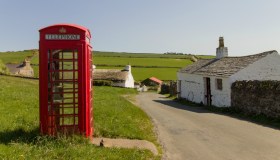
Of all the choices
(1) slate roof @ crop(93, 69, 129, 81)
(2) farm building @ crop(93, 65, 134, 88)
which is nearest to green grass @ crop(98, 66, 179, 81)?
(2) farm building @ crop(93, 65, 134, 88)

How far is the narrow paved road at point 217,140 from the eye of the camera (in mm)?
9627

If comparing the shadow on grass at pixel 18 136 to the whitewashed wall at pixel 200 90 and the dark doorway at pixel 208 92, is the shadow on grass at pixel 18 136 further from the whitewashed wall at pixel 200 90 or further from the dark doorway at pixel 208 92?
the dark doorway at pixel 208 92

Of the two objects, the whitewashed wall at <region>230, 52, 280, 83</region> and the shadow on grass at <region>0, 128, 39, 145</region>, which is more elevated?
the whitewashed wall at <region>230, 52, 280, 83</region>

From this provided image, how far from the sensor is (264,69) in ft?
78.3

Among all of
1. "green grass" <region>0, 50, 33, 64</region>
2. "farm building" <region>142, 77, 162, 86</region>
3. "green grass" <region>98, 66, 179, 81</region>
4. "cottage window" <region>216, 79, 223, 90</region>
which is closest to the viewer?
"cottage window" <region>216, 79, 223, 90</region>

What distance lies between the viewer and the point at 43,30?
9.20 m

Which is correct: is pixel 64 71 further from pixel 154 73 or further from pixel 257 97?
pixel 154 73

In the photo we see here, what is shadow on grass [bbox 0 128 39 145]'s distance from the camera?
28.6 feet

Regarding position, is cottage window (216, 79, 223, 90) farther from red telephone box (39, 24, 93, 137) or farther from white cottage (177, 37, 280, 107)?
red telephone box (39, 24, 93, 137)

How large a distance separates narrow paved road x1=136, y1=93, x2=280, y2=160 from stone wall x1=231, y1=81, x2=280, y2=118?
1.70m

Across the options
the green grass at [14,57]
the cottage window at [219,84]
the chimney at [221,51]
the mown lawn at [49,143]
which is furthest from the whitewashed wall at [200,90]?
the green grass at [14,57]

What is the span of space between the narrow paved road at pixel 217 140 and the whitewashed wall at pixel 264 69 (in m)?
7.30

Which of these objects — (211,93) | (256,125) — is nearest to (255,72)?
(211,93)

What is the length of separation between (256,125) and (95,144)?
29.3 feet
